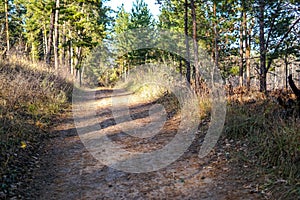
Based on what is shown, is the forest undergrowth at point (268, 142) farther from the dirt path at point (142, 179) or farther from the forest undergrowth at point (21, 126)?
the forest undergrowth at point (21, 126)

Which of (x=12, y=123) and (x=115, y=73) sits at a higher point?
(x=115, y=73)

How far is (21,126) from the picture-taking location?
18.5ft

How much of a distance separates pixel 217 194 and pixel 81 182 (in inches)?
73.7

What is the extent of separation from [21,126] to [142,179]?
3026 millimetres

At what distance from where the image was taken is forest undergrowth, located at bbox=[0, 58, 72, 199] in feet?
12.6

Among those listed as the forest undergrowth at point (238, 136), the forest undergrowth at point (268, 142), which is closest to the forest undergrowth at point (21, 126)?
the forest undergrowth at point (238, 136)

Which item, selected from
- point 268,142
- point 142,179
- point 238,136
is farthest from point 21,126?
point 268,142

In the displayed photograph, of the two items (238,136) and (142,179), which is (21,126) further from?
(238,136)

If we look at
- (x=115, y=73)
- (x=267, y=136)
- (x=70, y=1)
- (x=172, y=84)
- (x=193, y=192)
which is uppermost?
(x=70, y=1)

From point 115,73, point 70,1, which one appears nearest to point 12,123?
point 70,1

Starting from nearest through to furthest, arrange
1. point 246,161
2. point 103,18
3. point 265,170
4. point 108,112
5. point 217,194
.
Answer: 1. point 217,194
2. point 265,170
3. point 246,161
4. point 108,112
5. point 103,18

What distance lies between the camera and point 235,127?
17.6ft

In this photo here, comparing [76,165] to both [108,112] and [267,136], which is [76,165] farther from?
[108,112]

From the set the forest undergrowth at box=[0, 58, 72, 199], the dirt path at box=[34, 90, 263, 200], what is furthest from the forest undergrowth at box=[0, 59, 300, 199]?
the dirt path at box=[34, 90, 263, 200]
